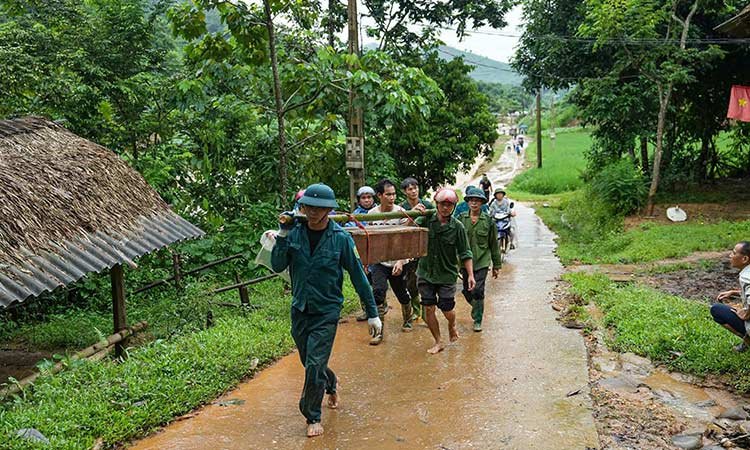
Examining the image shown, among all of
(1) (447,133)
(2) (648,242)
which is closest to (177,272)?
(1) (447,133)

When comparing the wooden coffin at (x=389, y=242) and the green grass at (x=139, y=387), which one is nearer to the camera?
the green grass at (x=139, y=387)

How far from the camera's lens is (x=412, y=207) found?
743cm

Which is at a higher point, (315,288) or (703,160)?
(315,288)

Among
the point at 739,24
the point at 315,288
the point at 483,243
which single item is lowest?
the point at 483,243

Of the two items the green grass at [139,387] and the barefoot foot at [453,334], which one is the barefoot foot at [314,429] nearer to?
the green grass at [139,387]

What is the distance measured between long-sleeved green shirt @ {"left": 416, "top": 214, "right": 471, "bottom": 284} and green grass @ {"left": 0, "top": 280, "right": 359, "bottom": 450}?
6.14 feet

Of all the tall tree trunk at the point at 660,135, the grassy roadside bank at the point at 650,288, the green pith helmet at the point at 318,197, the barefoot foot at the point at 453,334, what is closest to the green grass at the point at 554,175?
the grassy roadside bank at the point at 650,288

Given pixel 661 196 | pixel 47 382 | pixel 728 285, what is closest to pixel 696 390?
pixel 728 285

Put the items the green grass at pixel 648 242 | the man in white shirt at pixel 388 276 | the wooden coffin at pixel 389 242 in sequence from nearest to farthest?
the wooden coffin at pixel 389 242 → the man in white shirt at pixel 388 276 → the green grass at pixel 648 242

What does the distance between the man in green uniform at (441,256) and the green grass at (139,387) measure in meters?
1.72

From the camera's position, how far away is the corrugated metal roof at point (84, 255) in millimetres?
5613

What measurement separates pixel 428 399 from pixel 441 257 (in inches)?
66.8

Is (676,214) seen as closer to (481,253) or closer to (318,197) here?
(481,253)

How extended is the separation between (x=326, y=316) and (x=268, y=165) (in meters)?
7.09
